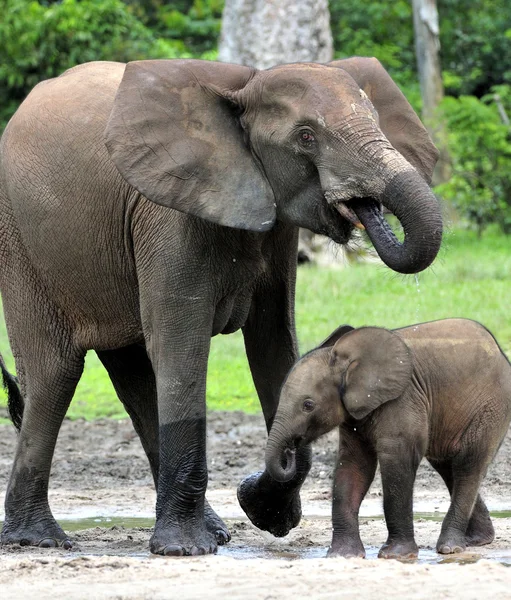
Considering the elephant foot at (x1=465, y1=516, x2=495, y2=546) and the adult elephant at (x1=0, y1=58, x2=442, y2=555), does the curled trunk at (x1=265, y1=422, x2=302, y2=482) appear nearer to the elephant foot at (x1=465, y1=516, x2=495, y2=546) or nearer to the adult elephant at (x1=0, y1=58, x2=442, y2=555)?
the adult elephant at (x1=0, y1=58, x2=442, y2=555)

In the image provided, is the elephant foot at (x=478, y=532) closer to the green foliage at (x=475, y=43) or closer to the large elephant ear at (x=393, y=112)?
the large elephant ear at (x=393, y=112)

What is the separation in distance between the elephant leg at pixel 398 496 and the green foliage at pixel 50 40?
15.3m

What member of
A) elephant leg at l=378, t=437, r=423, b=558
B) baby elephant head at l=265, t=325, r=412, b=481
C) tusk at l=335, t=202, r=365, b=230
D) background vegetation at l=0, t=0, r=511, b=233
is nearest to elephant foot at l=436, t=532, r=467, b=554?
elephant leg at l=378, t=437, r=423, b=558

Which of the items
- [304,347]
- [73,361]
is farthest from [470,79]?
[73,361]

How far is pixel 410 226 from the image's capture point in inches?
236

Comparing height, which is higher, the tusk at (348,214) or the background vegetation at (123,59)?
the tusk at (348,214)

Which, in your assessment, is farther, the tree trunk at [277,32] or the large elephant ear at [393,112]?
the tree trunk at [277,32]

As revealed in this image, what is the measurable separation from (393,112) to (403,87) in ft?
69.4

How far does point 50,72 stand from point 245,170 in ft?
50.0

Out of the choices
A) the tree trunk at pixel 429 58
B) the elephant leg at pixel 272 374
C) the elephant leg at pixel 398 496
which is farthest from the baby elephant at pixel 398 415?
the tree trunk at pixel 429 58

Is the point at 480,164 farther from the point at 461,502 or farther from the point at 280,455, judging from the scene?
the point at 280,455

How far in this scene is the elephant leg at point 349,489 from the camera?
265 inches

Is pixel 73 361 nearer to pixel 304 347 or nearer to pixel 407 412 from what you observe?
pixel 407 412

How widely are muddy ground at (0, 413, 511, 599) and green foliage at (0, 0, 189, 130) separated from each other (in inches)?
416
